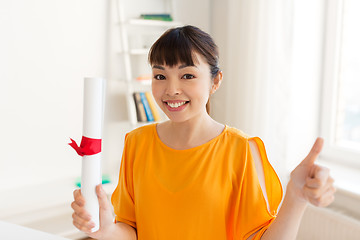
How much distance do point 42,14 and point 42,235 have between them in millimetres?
1956

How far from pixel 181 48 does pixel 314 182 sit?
474 mm

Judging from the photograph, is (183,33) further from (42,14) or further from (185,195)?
(42,14)

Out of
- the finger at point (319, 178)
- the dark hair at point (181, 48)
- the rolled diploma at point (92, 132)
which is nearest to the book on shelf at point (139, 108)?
the dark hair at point (181, 48)

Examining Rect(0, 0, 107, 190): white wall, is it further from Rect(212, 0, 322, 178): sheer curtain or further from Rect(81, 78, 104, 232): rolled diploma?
Rect(81, 78, 104, 232): rolled diploma

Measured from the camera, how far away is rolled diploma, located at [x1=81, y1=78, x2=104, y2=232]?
0.81 metres

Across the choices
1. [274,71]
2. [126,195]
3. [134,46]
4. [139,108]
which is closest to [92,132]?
[126,195]

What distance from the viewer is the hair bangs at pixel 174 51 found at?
105 cm

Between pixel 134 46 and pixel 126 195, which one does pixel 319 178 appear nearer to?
pixel 126 195

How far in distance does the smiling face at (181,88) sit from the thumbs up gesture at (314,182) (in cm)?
33

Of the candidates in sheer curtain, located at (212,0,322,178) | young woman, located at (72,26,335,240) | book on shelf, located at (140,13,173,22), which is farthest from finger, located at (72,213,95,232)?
book on shelf, located at (140,13,173,22)

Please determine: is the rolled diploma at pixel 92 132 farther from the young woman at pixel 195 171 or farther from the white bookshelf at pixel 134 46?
the white bookshelf at pixel 134 46

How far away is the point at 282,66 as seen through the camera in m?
2.64

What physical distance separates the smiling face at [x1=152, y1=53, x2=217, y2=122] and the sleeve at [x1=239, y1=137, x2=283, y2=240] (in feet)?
0.63

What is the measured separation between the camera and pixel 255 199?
107 centimetres
